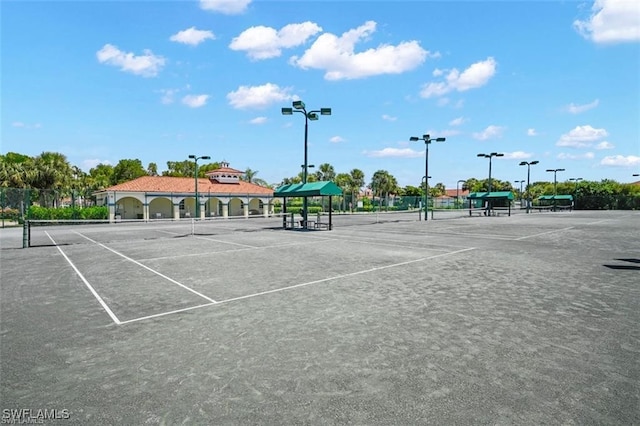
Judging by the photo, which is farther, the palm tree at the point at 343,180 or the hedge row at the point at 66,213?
the palm tree at the point at 343,180

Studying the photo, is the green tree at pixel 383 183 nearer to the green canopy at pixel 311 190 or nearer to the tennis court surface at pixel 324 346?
the green canopy at pixel 311 190

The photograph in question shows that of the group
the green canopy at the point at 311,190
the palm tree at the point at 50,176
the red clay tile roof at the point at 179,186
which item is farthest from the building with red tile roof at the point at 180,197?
the green canopy at the point at 311,190

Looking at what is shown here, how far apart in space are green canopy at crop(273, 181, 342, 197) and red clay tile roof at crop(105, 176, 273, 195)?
2688 centimetres

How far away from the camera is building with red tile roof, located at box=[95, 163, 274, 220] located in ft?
148

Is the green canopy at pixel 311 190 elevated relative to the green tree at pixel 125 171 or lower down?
lower down

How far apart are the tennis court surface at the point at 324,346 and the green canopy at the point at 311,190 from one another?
44.8 ft

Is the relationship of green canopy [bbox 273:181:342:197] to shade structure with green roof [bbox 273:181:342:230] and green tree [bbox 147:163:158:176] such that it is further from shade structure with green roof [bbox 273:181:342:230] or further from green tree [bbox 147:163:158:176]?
green tree [bbox 147:163:158:176]

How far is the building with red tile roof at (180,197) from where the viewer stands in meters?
45.2

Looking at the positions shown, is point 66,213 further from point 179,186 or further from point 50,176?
point 50,176

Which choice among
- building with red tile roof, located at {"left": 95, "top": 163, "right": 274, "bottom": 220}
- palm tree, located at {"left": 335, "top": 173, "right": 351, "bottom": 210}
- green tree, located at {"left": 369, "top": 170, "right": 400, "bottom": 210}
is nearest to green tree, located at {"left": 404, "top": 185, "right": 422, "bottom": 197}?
green tree, located at {"left": 369, "top": 170, "right": 400, "bottom": 210}

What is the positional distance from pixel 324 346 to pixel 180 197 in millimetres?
47051

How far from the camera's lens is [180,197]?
48.0 meters

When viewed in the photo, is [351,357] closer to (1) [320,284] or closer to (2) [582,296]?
(1) [320,284]

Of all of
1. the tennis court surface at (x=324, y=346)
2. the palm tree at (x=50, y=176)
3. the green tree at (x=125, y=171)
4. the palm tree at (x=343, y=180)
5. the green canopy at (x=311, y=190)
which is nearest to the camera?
the tennis court surface at (x=324, y=346)
